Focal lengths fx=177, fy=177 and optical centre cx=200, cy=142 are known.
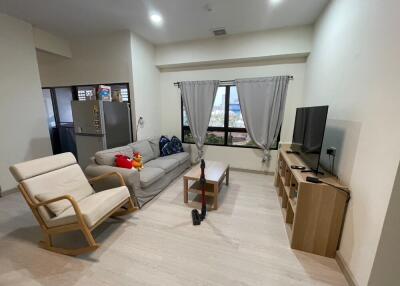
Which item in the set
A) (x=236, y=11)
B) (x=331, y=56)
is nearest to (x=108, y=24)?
(x=236, y=11)

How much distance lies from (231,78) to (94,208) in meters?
3.41

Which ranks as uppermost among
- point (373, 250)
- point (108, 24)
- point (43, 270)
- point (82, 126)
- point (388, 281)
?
point (108, 24)

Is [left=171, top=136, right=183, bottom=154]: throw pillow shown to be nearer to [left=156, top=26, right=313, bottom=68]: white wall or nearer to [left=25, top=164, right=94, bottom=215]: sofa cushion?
[left=156, top=26, right=313, bottom=68]: white wall

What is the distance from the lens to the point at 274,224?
226 centimetres

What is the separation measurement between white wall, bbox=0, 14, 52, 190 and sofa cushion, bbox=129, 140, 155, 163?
177 cm

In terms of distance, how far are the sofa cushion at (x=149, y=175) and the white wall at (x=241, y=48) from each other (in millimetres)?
2422

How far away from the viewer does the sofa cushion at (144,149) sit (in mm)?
3324

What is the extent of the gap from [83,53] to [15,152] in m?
2.26

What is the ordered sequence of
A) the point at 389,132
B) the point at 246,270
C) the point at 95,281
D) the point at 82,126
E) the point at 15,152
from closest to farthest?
the point at 389,132 < the point at 95,281 < the point at 246,270 < the point at 15,152 < the point at 82,126

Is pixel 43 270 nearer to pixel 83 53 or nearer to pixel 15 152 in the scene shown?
pixel 15 152

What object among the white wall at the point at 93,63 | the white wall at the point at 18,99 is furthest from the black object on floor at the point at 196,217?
the white wall at the point at 18,99

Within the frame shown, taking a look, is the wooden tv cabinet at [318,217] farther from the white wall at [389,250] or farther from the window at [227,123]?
the window at [227,123]

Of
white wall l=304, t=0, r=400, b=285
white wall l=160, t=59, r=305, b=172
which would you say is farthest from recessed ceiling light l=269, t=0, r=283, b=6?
white wall l=160, t=59, r=305, b=172

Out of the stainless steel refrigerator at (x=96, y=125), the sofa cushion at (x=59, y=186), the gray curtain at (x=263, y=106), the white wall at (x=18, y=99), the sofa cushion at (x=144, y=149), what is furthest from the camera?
the gray curtain at (x=263, y=106)
